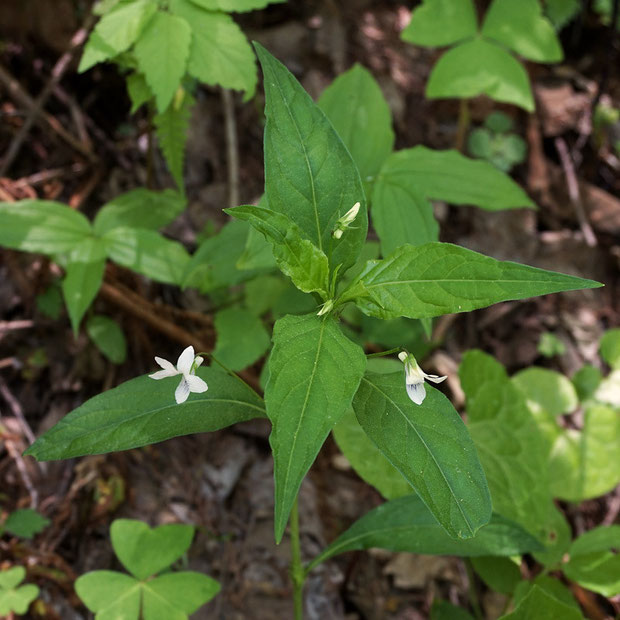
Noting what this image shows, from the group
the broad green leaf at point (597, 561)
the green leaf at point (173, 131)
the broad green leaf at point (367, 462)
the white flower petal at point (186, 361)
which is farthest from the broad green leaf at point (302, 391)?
the broad green leaf at point (597, 561)

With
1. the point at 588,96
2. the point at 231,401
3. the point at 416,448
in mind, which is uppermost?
the point at 416,448

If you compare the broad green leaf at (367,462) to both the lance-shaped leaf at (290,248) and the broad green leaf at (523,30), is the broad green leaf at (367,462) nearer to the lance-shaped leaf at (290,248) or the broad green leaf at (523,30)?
the lance-shaped leaf at (290,248)

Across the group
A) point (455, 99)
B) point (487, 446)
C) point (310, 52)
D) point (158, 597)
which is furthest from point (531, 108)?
point (158, 597)

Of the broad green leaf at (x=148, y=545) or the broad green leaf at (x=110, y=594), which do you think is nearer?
the broad green leaf at (x=110, y=594)

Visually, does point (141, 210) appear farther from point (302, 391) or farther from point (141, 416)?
point (302, 391)

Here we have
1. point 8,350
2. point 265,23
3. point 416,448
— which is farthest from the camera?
point 265,23

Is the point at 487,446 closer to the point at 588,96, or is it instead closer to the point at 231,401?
the point at 231,401
